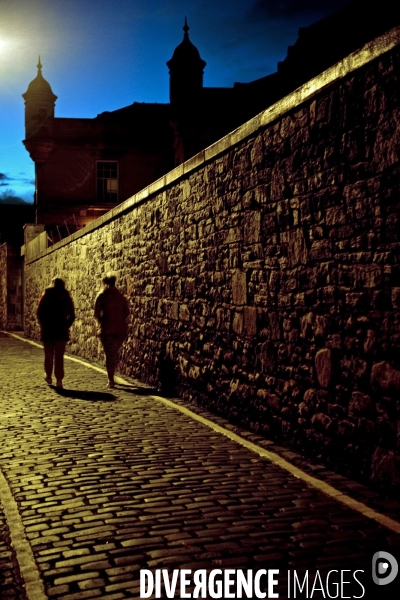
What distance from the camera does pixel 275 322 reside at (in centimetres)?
689

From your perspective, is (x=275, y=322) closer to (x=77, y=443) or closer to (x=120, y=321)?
(x=77, y=443)

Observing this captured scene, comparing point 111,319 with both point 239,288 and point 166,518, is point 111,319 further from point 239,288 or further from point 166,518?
point 166,518

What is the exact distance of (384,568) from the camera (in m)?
3.60

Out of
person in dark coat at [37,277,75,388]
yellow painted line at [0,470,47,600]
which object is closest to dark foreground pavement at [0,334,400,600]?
yellow painted line at [0,470,47,600]

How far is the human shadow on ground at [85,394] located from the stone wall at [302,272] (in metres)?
0.98

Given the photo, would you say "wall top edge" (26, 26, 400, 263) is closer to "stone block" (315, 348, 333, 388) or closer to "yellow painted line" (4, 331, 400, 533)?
"stone block" (315, 348, 333, 388)

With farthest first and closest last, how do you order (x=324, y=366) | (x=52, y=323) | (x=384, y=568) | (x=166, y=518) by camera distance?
(x=52, y=323) → (x=324, y=366) → (x=166, y=518) → (x=384, y=568)

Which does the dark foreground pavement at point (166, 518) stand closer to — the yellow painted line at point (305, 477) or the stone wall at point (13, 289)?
the yellow painted line at point (305, 477)

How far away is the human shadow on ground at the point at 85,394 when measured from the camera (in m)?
9.63

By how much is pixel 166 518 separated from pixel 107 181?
32.3 metres

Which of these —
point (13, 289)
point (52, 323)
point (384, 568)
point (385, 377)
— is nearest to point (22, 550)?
point (384, 568)

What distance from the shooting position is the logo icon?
3512 mm

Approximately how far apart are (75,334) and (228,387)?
1069cm

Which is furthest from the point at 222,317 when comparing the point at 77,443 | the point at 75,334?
the point at 75,334
